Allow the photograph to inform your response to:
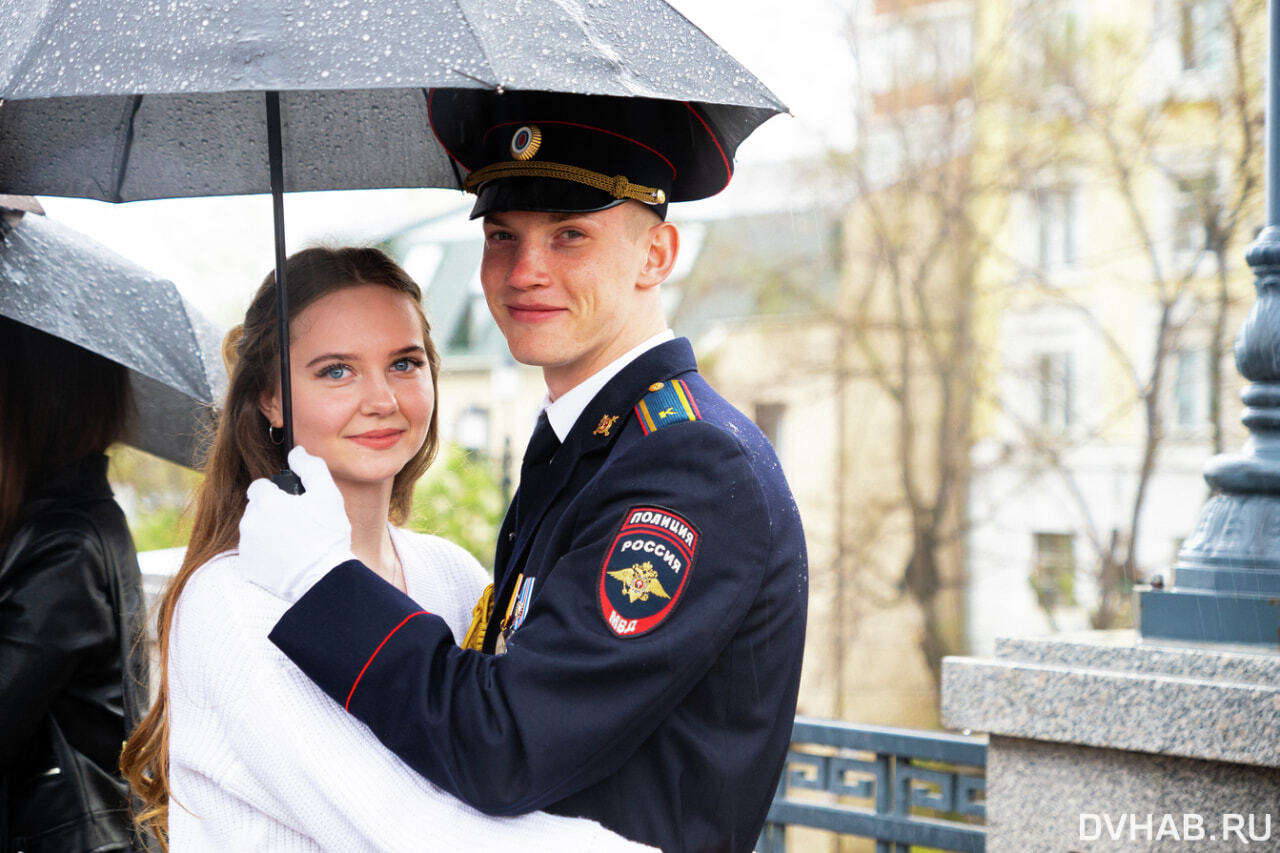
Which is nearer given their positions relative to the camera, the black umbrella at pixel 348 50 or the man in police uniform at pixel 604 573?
the black umbrella at pixel 348 50

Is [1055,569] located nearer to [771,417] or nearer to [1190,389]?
[1190,389]

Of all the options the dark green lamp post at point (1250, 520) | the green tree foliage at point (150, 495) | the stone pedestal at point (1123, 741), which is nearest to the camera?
the stone pedestal at point (1123, 741)

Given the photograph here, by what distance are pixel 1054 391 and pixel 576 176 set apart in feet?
60.4

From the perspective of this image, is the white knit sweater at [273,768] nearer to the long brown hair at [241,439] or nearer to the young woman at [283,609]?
the young woman at [283,609]

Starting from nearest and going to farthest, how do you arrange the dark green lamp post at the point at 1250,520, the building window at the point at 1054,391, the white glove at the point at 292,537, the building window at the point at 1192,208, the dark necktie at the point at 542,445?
1. the white glove at the point at 292,537
2. the dark necktie at the point at 542,445
3. the dark green lamp post at the point at 1250,520
4. the building window at the point at 1192,208
5. the building window at the point at 1054,391

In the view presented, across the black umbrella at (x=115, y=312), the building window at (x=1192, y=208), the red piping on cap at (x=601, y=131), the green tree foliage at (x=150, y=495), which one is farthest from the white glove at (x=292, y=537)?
the green tree foliage at (x=150, y=495)

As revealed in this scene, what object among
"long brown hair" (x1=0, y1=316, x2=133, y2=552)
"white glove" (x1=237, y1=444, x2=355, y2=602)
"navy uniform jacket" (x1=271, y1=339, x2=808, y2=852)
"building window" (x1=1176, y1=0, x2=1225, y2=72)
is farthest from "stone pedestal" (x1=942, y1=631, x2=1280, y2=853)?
"building window" (x1=1176, y1=0, x2=1225, y2=72)

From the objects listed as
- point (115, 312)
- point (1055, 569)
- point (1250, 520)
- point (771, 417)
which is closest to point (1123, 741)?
point (1250, 520)

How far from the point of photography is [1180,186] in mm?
17172

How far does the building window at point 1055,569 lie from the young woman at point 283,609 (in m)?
16.2

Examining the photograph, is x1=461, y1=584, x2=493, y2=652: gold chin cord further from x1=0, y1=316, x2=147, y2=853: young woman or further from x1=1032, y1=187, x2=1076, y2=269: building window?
x1=1032, y1=187, x2=1076, y2=269: building window

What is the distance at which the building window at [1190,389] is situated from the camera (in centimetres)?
1806

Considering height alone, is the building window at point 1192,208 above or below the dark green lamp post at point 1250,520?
above

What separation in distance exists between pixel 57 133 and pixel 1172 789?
9.50 feet
